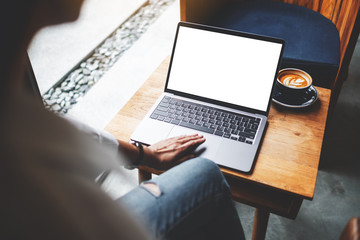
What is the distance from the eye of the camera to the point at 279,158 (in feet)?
3.22

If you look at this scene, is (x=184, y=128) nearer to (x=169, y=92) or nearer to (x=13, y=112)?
(x=169, y=92)

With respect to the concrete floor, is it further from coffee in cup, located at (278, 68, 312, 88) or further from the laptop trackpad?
coffee in cup, located at (278, 68, 312, 88)

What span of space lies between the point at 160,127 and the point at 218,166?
0.23m

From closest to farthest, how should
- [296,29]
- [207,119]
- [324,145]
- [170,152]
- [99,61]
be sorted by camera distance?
[170,152] < [207,119] < [296,29] < [324,145] < [99,61]

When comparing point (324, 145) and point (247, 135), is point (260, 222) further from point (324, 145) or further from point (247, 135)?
point (324, 145)

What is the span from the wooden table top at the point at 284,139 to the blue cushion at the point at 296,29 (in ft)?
0.83

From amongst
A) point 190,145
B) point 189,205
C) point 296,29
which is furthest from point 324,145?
point 189,205


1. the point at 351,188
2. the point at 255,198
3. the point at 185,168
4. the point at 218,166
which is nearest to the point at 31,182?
the point at 185,168

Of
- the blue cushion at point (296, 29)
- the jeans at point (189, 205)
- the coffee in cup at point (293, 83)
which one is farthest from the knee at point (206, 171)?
the blue cushion at point (296, 29)

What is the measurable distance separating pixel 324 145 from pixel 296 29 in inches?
22.3

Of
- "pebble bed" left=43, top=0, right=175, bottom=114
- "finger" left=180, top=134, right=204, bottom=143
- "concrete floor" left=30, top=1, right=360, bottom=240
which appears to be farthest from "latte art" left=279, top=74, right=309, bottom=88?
"pebble bed" left=43, top=0, right=175, bottom=114

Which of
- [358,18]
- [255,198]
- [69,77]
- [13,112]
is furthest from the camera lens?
[69,77]

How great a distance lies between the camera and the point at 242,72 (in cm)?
107

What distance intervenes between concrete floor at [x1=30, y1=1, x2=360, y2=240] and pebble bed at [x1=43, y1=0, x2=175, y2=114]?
0.06m
